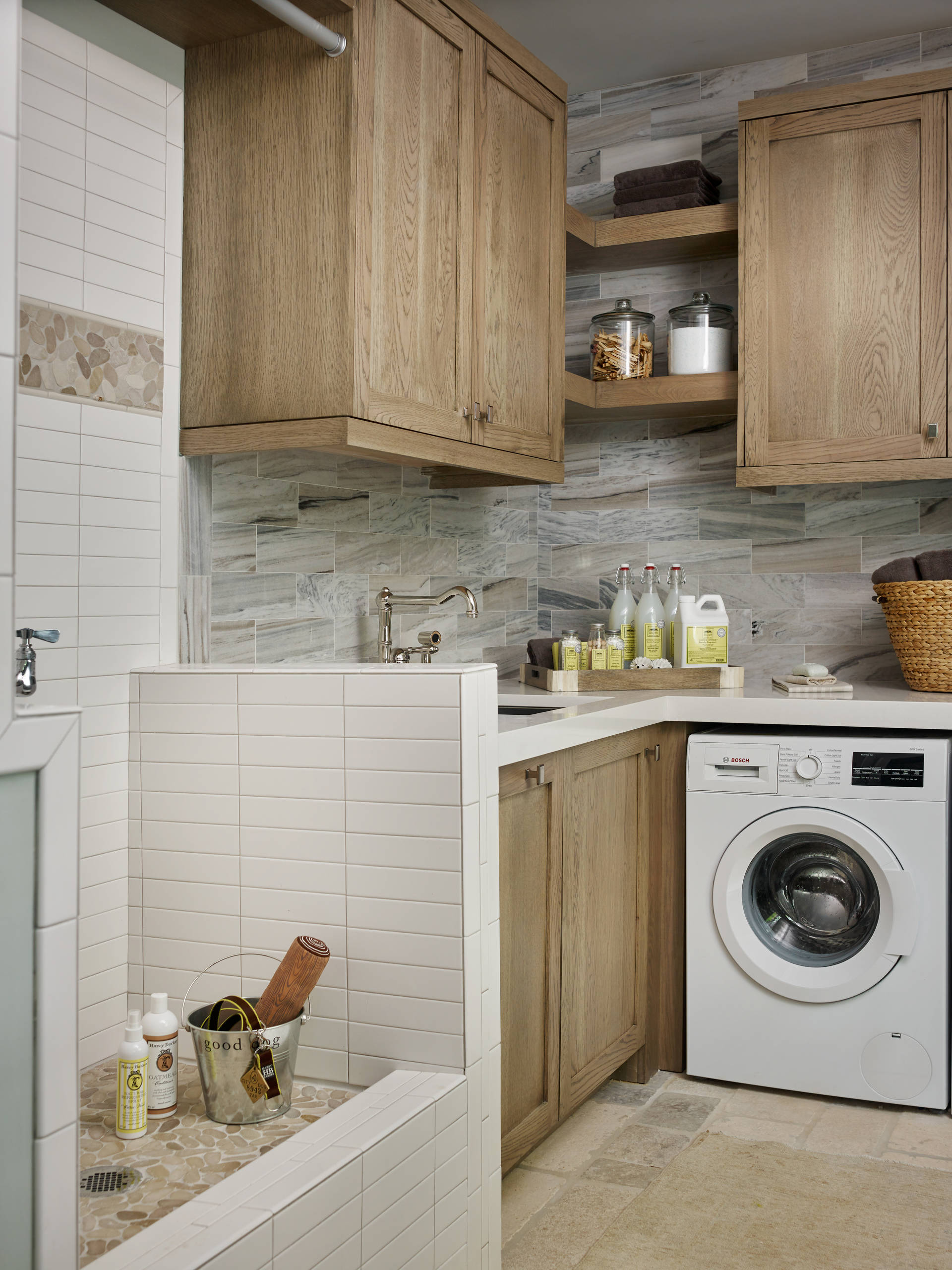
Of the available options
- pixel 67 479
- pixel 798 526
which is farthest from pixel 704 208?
pixel 67 479

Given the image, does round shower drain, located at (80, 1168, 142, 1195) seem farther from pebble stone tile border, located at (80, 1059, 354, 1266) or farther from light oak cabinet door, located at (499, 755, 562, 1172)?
light oak cabinet door, located at (499, 755, 562, 1172)

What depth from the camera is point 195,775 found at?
1863 mm

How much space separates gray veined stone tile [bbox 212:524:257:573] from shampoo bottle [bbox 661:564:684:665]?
4.52 feet

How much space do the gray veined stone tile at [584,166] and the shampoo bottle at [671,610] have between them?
53.7 inches

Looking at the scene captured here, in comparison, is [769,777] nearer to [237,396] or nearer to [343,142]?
[237,396]

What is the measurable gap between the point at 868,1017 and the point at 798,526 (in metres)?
1.49

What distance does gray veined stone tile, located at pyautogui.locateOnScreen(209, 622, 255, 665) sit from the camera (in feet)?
7.11

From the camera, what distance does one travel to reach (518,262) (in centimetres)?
265

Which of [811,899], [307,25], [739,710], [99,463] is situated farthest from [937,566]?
[99,463]

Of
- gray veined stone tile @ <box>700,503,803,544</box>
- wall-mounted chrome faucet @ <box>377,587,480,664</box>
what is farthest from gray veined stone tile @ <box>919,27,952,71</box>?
wall-mounted chrome faucet @ <box>377,587,480,664</box>

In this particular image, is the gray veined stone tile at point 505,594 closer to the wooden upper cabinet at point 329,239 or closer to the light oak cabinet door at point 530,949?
the wooden upper cabinet at point 329,239

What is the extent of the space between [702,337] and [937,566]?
96cm

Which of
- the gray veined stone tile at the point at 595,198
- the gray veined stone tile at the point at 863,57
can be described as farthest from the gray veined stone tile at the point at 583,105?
the gray veined stone tile at the point at 863,57

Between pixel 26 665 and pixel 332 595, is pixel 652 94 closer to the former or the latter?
pixel 332 595
